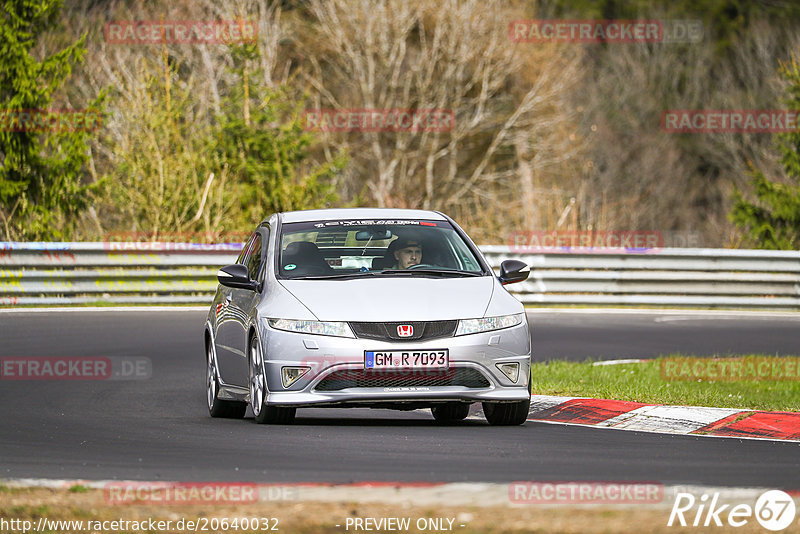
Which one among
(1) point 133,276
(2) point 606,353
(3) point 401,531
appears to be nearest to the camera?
(3) point 401,531

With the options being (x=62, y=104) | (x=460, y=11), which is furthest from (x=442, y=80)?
(x=62, y=104)

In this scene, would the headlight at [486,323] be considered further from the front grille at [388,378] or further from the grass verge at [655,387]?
the grass verge at [655,387]

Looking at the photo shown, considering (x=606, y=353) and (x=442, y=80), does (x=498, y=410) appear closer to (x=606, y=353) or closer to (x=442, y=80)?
(x=606, y=353)

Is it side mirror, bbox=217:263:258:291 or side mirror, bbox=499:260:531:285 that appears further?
side mirror, bbox=499:260:531:285

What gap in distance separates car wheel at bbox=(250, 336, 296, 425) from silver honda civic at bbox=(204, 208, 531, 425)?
0.01m

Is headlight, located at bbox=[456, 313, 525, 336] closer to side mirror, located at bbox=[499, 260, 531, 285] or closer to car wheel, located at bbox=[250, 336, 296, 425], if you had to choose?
side mirror, located at bbox=[499, 260, 531, 285]

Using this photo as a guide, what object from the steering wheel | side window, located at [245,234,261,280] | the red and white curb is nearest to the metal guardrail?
side window, located at [245,234,261,280]

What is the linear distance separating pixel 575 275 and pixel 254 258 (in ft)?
45.0

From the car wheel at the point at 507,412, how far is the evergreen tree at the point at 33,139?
17.6 m

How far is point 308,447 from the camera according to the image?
9.36 metres

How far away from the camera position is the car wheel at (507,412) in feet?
35.8

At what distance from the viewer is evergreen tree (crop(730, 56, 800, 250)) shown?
30.5m

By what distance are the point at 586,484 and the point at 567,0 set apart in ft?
180

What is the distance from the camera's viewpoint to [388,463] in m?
8.54
